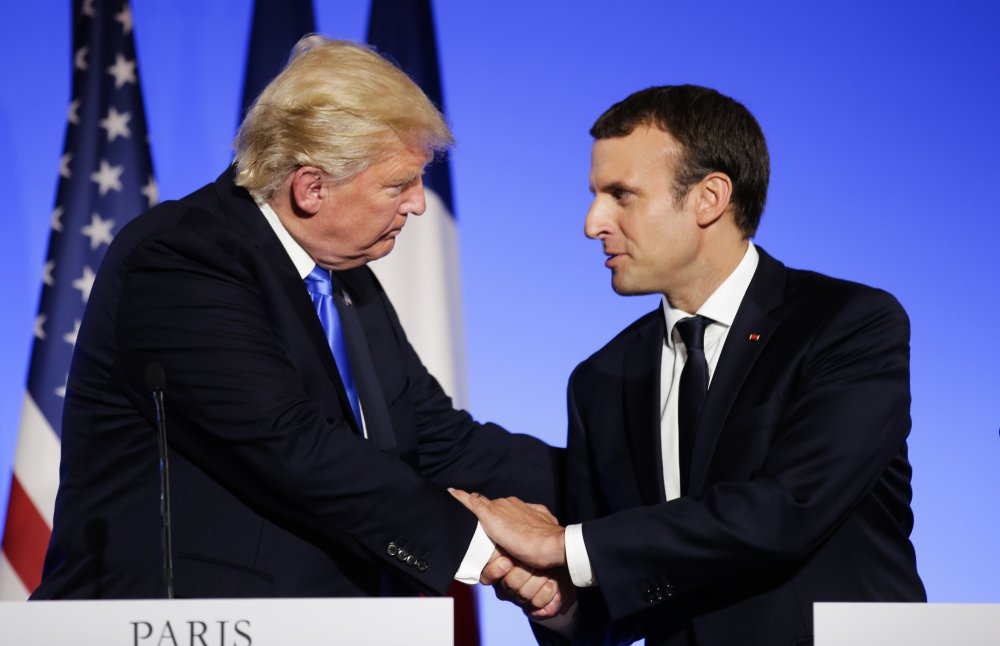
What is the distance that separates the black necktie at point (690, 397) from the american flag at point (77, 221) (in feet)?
7.69

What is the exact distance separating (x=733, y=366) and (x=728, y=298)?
0.20 m

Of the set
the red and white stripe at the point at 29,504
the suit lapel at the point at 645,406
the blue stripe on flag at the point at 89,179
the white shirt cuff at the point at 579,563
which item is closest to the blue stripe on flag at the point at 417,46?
the blue stripe on flag at the point at 89,179

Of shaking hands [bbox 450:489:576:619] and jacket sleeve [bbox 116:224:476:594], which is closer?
jacket sleeve [bbox 116:224:476:594]

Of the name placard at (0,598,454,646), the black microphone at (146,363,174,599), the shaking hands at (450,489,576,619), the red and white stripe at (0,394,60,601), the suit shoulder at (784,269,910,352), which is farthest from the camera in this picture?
the red and white stripe at (0,394,60,601)

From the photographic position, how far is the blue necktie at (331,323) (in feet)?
8.97

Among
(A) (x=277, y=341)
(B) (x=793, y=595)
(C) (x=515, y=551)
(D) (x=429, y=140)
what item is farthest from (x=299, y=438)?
(B) (x=793, y=595)

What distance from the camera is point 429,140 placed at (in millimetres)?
2740

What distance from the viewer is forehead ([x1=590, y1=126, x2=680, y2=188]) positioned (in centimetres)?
267

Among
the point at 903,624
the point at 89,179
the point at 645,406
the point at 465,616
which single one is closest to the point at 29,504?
the point at 89,179

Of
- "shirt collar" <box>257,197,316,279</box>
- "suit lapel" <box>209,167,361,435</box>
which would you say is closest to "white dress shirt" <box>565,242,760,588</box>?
"suit lapel" <box>209,167,361,435</box>

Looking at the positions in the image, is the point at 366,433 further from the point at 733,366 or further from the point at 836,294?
the point at 836,294

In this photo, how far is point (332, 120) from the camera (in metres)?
2.63

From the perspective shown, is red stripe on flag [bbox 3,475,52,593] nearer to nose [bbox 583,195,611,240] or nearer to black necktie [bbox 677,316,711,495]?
nose [bbox 583,195,611,240]

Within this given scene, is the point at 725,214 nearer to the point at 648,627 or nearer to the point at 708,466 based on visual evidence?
the point at 708,466
